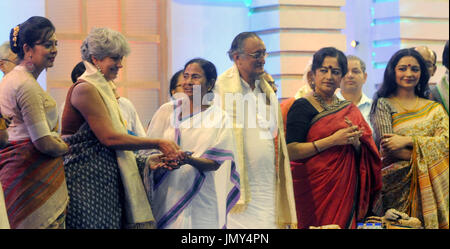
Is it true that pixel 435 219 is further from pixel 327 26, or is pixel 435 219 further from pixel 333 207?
pixel 327 26

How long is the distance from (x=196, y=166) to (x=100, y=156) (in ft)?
1.83

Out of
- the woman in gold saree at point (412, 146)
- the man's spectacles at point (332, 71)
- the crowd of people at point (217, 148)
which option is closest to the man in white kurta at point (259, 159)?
the crowd of people at point (217, 148)

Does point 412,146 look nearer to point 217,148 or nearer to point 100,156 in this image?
point 217,148

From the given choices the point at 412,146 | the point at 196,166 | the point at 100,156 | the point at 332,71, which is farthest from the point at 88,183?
the point at 412,146

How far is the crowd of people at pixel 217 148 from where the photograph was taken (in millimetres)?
3535

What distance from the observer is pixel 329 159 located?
448 centimetres

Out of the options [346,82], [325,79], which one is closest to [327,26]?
[346,82]

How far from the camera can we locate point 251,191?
4512 mm

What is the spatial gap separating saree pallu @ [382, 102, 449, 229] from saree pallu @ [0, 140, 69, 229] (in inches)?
85.5

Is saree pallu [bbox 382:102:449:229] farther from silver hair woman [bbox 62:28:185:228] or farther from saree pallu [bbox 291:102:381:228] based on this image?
silver hair woman [bbox 62:28:185:228]

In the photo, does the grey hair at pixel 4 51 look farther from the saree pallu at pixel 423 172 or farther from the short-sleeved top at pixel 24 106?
the saree pallu at pixel 423 172

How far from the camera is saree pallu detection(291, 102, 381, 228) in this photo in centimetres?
447

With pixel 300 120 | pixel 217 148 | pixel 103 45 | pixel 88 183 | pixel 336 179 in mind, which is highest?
pixel 103 45
